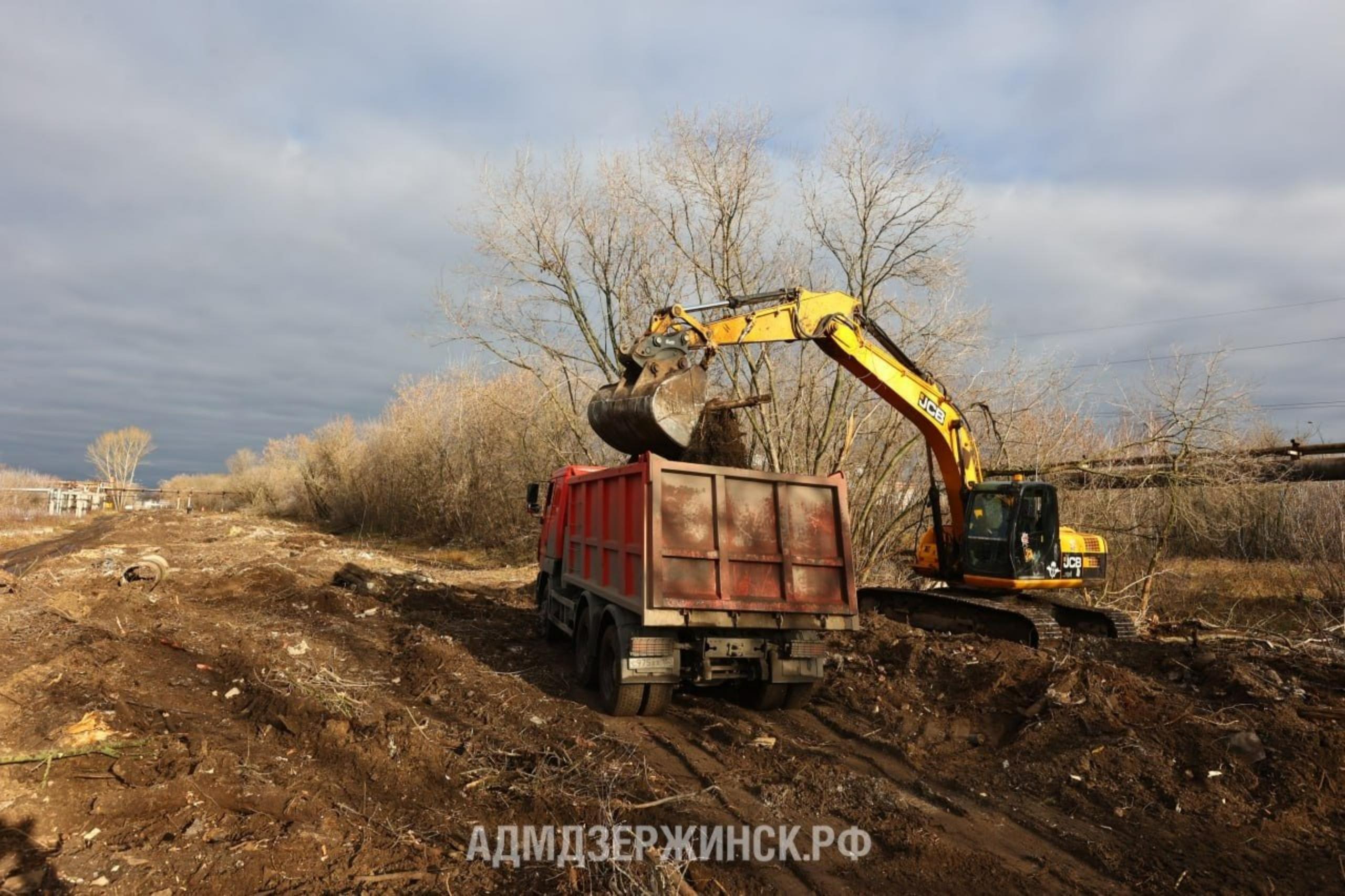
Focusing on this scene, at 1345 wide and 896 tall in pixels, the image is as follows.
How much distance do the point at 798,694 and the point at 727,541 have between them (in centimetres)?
183

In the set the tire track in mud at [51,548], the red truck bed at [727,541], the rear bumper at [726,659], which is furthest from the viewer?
the tire track in mud at [51,548]

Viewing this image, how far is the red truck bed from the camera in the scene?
7.00 metres

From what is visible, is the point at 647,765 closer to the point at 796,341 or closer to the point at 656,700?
the point at 656,700

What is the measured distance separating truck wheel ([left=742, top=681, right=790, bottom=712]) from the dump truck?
1 cm

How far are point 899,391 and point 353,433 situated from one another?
38.2 metres

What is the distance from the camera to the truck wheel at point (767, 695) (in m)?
7.74

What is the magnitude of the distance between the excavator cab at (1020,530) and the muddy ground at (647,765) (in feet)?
5.31

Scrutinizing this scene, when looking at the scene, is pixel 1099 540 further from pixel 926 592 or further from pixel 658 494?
pixel 658 494

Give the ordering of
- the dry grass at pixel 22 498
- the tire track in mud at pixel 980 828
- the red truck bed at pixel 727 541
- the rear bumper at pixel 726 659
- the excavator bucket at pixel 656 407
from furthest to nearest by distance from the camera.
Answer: the dry grass at pixel 22 498
the excavator bucket at pixel 656 407
the rear bumper at pixel 726 659
the red truck bed at pixel 727 541
the tire track in mud at pixel 980 828

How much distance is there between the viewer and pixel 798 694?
25.8ft

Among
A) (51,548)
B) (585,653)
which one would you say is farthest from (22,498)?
(585,653)

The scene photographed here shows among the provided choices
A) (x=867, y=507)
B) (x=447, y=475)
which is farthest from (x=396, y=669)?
(x=447, y=475)

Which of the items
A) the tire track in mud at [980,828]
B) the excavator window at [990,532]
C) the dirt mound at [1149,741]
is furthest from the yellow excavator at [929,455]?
the tire track in mud at [980,828]

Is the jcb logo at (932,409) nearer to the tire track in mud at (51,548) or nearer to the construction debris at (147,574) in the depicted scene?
the construction debris at (147,574)
